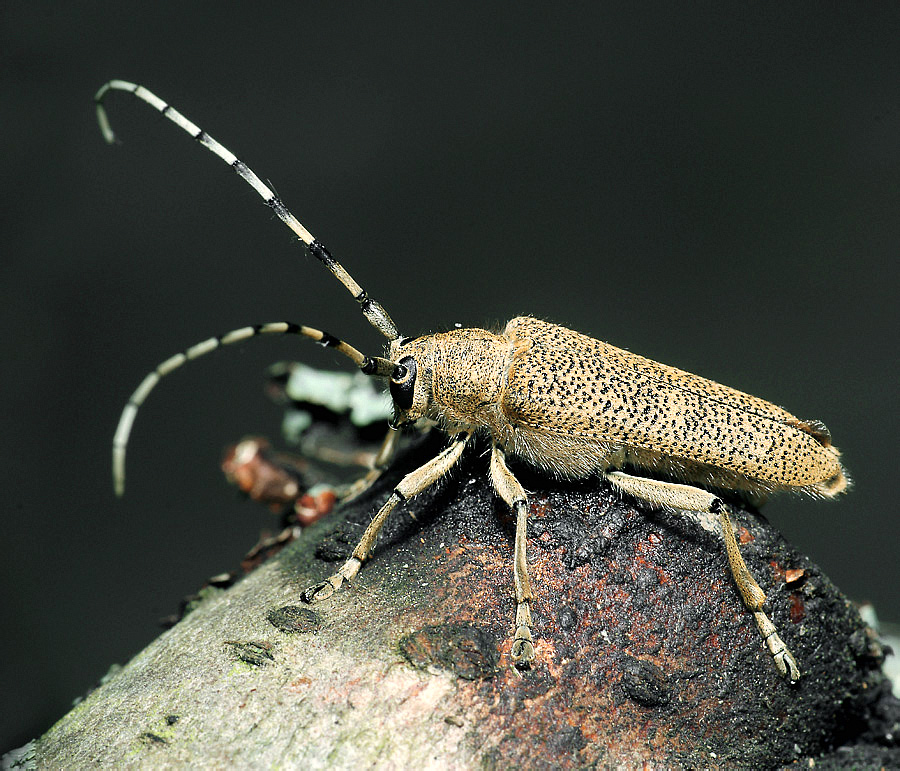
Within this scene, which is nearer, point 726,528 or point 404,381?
point 726,528

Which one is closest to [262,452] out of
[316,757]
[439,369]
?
[439,369]

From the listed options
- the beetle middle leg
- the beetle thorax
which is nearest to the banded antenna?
the beetle thorax

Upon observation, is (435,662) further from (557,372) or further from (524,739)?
(557,372)

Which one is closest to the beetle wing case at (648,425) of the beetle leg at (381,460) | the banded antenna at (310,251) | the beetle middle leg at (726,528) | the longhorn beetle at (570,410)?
the longhorn beetle at (570,410)

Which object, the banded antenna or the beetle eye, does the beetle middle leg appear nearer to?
the beetle eye

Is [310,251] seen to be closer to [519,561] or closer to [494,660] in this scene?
[519,561]

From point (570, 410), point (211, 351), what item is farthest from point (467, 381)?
point (211, 351)
